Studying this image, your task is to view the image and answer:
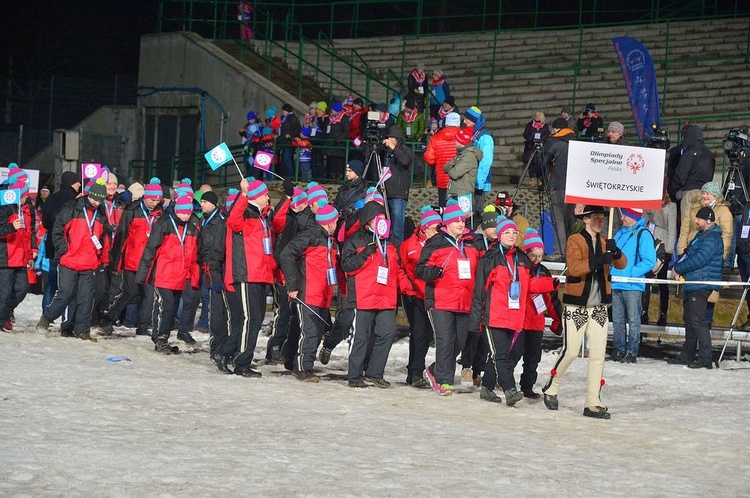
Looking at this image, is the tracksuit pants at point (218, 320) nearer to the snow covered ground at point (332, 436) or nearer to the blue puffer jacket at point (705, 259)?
the snow covered ground at point (332, 436)

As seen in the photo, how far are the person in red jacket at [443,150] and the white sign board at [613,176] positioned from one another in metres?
5.17

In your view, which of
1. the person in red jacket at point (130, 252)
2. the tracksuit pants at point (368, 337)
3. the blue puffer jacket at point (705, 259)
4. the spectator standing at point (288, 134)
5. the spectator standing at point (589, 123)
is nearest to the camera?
the tracksuit pants at point (368, 337)

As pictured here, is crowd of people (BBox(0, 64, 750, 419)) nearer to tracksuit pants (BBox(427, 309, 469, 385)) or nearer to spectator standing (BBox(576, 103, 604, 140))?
tracksuit pants (BBox(427, 309, 469, 385))

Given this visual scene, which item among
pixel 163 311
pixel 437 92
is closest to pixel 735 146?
pixel 163 311

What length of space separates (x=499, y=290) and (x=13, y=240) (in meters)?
6.72

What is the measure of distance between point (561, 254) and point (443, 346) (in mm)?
6228

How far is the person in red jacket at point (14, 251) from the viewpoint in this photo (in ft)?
50.8

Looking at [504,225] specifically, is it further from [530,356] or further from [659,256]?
[659,256]

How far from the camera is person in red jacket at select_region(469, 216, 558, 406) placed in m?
11.9

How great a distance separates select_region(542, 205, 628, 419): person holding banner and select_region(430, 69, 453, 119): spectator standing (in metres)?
13.1

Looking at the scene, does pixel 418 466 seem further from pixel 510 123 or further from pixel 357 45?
pixel 357 45

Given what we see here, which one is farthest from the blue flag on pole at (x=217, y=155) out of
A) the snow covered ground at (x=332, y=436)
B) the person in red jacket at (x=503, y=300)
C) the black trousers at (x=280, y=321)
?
the person in red jacket at (x=503, y=300)

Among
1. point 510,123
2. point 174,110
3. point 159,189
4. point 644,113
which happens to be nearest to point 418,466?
point 159,189

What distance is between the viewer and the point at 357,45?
32.5m
